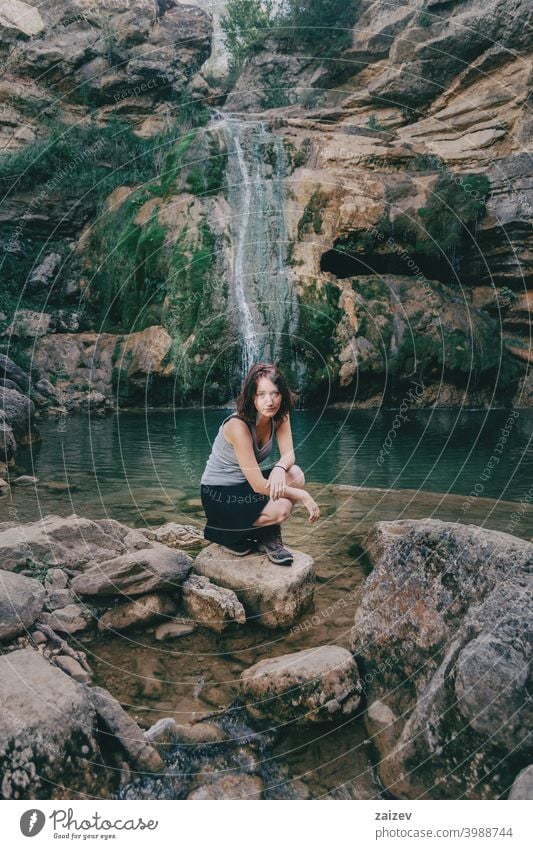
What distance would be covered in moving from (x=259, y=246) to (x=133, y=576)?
16322 mm

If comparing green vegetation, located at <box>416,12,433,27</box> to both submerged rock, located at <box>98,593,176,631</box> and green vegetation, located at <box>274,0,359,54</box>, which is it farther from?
submerged rock, located at <box>98,593,176,631</box>

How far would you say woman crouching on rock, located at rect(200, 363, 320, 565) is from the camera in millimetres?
3430

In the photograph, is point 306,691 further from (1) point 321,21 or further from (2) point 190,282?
(1) point 321,21

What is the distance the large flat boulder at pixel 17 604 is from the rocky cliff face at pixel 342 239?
46.5 ft

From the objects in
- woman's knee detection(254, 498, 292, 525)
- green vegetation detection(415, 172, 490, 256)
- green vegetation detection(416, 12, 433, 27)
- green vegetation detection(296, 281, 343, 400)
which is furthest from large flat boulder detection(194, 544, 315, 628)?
green vegetation detection(416, 12, 433, 27)

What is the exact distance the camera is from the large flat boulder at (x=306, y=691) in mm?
2557

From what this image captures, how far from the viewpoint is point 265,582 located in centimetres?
355

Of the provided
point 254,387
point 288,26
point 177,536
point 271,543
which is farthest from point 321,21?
Answer: point 271,543

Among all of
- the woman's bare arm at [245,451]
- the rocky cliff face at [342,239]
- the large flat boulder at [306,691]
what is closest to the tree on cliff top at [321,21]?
the rocky cliff face at [342,239]

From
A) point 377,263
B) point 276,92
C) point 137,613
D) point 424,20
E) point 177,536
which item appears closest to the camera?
point 137,613

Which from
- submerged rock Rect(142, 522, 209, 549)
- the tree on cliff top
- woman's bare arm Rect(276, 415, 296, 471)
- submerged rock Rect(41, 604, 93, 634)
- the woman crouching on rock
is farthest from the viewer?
the tree on cliff top

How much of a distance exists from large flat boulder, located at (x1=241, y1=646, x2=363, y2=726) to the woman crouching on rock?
3.41 ft

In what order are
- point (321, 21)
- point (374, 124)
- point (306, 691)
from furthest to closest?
point (321, 21) → point (374, 124) → point (306, 691)

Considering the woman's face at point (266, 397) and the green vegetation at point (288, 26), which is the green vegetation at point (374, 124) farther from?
the woman's face at point (266, 397)
